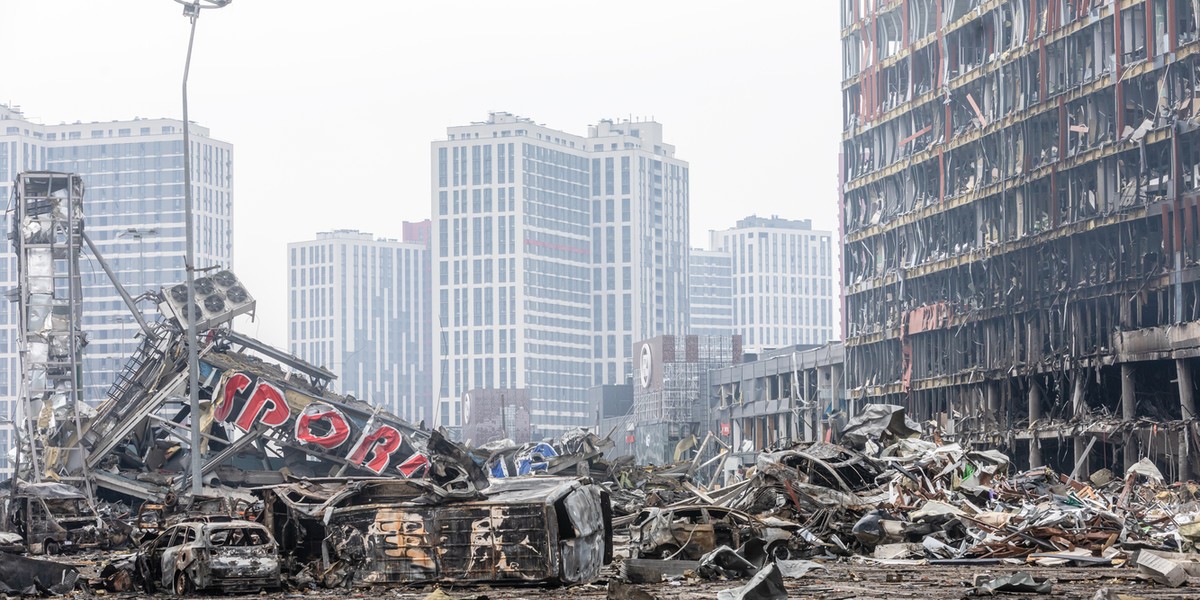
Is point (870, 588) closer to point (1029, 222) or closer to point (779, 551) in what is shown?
point (779, 551)

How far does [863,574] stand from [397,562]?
23.8ft

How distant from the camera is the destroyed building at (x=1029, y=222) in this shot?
66.0 meters

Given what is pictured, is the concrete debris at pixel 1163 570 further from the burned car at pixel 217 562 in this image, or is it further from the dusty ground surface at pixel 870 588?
the burned car at pixel 217 562

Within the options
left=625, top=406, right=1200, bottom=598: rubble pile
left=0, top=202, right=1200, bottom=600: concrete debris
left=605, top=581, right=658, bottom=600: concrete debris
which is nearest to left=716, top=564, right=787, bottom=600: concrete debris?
left=0, top=202, right=1200, bottom=600: concrete debris

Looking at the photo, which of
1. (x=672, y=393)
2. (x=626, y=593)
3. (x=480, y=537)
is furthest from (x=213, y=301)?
(x=672, y=393)

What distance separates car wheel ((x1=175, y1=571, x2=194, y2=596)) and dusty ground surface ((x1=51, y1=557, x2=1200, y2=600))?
50cm

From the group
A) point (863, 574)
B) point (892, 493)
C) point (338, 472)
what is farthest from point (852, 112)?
point (863, 574)

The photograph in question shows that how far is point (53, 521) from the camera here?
40.6m

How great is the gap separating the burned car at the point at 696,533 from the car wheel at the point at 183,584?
7598 millimetres

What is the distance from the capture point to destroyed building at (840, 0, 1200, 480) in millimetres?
66000

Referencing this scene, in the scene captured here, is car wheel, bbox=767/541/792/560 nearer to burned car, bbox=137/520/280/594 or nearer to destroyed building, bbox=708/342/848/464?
burned car, bbox=137/520/280/594

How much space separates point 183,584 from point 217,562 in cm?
67

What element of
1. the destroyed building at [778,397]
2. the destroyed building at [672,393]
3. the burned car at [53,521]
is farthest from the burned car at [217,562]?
the destroyed building at [672,393]

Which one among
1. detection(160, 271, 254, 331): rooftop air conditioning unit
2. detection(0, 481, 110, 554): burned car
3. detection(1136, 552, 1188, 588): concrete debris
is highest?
detection(160, 271, 254, 331): rooftop air conditioning unit
